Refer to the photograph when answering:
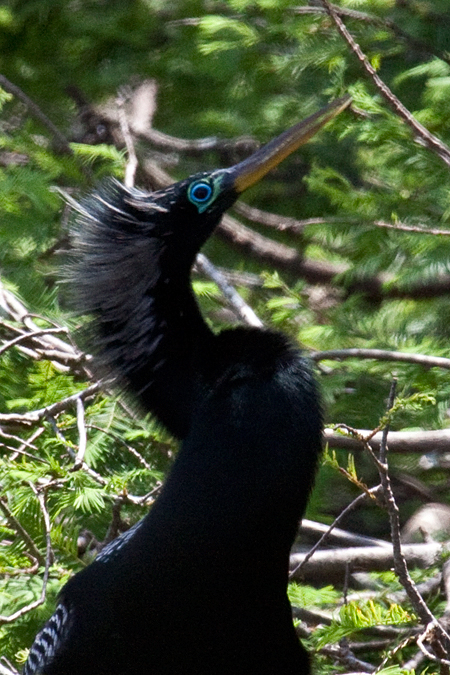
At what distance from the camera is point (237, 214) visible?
5.43 meters

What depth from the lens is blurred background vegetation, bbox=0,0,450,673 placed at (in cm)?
321

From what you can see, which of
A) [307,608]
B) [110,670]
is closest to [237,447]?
[110,670]

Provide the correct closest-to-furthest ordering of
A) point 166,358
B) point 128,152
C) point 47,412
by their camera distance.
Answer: point 166,358 → point 47,412 → point 128,152

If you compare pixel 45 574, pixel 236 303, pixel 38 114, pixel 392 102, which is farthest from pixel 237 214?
pixel 45 574

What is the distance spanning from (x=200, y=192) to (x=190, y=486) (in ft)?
2.96

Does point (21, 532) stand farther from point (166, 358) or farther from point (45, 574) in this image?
point (166, 358)

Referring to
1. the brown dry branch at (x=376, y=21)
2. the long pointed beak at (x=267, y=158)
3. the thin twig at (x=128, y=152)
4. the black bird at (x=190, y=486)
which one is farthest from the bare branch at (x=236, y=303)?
the brown dry branch at (x=376, y=21)

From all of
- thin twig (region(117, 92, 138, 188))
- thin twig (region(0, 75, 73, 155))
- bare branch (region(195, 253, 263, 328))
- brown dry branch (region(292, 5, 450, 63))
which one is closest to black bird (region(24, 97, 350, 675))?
bare branch (region(195, 253, 263, 328))

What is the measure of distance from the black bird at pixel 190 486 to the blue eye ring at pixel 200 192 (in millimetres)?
Answer: 113

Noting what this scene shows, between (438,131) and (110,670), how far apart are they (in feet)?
7.24

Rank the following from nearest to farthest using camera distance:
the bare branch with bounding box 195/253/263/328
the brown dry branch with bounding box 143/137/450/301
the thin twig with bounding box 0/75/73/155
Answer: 1. the bare branch with bounding box 195/253/263/328
2. the thin twig with bounding box 0/75/73/155
3. the brown dry branch with bounding box 143/137/450/301

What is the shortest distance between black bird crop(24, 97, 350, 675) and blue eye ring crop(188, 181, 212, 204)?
0.11m

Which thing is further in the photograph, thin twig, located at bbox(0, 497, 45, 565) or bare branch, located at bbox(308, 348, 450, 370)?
bare branch, located at bbox(308, 348, 450, 370)

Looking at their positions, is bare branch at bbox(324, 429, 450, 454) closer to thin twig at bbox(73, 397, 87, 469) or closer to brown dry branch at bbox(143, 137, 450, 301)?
thin twig at bbox(73, 397, 87, 469)
